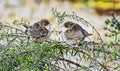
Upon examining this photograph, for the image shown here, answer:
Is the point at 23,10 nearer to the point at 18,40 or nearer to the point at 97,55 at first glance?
the point at 18,40

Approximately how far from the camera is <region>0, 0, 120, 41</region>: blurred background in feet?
11.3

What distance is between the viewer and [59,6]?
3455mm

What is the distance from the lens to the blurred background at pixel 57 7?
3441mm

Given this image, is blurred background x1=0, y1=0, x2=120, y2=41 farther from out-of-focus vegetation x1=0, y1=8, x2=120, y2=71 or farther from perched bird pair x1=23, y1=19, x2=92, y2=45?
out-of-focus vegetation x1=0, y1=8, x2=120, y2=71

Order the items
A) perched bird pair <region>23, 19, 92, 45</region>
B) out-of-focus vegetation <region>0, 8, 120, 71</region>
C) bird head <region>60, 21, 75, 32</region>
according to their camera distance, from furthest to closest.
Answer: bird head <region>60, 21, 75, 32</region>, perched bird pair <region>23, 19, 92, 45</region>, out-of-focus vegetation <region>0, 8, 120, 71</region>

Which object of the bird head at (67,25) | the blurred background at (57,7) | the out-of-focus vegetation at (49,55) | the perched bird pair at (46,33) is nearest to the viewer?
the out-of-focus vegetation at (49,55)

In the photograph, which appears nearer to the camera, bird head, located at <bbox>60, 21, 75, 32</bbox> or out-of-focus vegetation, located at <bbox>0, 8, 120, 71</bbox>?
out-of-focus vegetation, located at <bbox>0, 8, 120, 71</bbox>

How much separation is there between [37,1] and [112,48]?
6.18 ft

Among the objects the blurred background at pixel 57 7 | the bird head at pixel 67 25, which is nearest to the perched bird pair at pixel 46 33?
the bird head at pixel 67 25

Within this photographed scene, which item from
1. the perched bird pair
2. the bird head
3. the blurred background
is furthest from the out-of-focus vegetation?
the blurred background

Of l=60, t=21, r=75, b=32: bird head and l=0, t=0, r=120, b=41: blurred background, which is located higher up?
l=0, t=0, r=120, b=41: blurred background

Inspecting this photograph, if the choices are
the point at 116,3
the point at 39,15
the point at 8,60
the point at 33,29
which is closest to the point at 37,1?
the point at 39,15

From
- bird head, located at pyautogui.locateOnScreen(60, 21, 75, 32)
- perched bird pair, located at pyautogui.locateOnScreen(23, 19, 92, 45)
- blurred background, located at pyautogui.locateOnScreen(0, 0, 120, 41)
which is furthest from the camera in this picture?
blurred background, located at pyautogui.locateOnScreen(0, 0, 120, 41)

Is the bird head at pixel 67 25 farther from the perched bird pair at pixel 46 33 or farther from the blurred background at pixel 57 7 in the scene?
the blurred background at pixel 57 7
